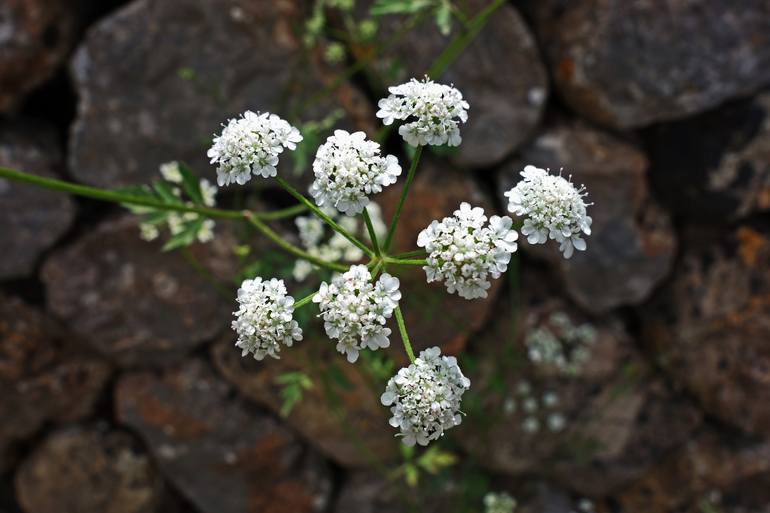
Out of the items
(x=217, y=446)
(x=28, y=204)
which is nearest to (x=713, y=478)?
(x=217, y=446)

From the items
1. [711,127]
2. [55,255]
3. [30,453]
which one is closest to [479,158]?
[711,127]

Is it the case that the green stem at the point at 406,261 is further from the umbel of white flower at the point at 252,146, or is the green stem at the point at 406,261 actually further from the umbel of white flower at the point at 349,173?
the umbel of white flower at the point at 252,146

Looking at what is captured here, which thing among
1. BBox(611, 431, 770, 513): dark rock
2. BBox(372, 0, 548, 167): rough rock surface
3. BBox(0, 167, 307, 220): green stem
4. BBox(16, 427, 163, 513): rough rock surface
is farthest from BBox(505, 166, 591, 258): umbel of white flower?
BBox(16, 427, 163, 513): rough rock surface

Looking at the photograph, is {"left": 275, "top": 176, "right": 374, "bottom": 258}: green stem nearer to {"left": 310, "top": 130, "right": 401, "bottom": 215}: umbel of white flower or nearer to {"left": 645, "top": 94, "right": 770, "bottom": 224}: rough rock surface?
{"left": 310, "top": 130, "right": 401, "bottom": 215}: umbel of white flower

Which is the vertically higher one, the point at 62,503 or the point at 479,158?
the point at 479,158

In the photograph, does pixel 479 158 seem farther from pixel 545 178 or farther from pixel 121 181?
pixel 121 181

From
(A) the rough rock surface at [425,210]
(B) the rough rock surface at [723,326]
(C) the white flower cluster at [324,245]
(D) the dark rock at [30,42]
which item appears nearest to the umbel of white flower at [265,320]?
(C) the white flower cluster at [324,245]
